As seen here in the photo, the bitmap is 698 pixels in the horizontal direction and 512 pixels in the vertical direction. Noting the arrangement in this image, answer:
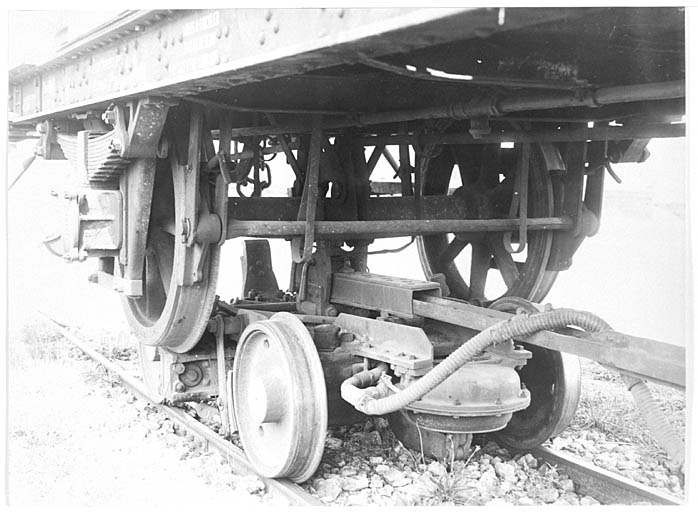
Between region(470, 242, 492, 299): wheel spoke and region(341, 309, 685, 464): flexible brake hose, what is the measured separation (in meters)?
1.91

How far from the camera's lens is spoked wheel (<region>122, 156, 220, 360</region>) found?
467 cm

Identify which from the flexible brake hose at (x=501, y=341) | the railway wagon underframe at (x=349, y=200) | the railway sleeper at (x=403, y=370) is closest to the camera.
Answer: the flexible brake hose at (x=501, y=341)

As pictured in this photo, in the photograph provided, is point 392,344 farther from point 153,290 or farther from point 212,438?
point 153,290

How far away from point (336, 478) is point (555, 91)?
2228 mm

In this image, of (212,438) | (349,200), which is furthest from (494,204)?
(212,438)

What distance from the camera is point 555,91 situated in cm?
350

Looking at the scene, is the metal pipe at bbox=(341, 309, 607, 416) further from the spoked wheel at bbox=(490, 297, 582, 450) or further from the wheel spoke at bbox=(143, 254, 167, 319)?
the wheel spoke at bbox=(143, 254, 167, 319)

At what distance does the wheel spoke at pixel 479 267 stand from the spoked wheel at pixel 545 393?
2.81 feet

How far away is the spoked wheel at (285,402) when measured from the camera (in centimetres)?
398

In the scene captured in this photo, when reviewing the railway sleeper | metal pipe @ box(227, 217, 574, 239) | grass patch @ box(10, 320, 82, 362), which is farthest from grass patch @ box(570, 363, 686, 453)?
grass patch @ box(10, 320, 82, 362)

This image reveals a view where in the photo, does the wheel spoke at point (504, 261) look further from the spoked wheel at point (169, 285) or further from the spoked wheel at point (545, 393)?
the spoked wheel at point (169, 285)

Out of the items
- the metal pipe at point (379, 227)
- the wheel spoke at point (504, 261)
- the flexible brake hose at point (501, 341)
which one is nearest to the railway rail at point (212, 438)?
the flexible brake hose at point (501, 341)

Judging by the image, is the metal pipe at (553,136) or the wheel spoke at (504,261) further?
the wheel spoke at (504,261)

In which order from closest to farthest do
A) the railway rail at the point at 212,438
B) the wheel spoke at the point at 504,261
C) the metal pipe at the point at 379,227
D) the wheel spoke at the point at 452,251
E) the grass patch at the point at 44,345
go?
the railway rail at the point at 212,438
the metal pipe at the point at 379,227
the wheel spoke at the point at 504,261
the wheel spoke at the point at 452,251
the grass patch at the point at 44,345
